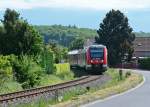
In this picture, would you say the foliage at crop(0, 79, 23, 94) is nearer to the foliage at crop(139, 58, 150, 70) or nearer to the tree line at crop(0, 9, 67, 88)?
the tree line at crop(0, 9, 67, 88)

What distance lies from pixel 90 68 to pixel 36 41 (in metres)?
7.44

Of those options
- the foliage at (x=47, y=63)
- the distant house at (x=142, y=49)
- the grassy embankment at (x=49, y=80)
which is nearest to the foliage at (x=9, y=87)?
the grassy embankment at (x=49, y=80)

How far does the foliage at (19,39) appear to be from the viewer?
2311 inches

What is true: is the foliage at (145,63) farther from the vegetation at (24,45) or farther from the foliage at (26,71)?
the foliage at (26,71)

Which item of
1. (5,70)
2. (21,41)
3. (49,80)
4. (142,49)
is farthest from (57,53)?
(142,49)

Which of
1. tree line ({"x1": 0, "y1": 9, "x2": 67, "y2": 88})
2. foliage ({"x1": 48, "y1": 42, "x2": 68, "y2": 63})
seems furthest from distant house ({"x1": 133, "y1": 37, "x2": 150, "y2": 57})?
tree line ({"x1": 0, "y1": 9, "x2": 67, "y2": 88})

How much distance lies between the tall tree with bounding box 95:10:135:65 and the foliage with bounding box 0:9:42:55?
Result: 64574 mm

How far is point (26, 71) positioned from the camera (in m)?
46.6

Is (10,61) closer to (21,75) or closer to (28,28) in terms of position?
(21,75)

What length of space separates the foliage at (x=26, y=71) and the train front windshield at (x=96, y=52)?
1551cm

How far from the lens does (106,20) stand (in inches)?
5335

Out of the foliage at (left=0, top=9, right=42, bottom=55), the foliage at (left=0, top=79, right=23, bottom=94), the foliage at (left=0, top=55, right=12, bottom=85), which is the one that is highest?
the foliage at (left=0, top=9, right=42, bottom=55)

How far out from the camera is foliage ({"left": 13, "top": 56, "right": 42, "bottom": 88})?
4552cm

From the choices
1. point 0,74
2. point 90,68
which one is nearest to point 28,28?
point 90,68
